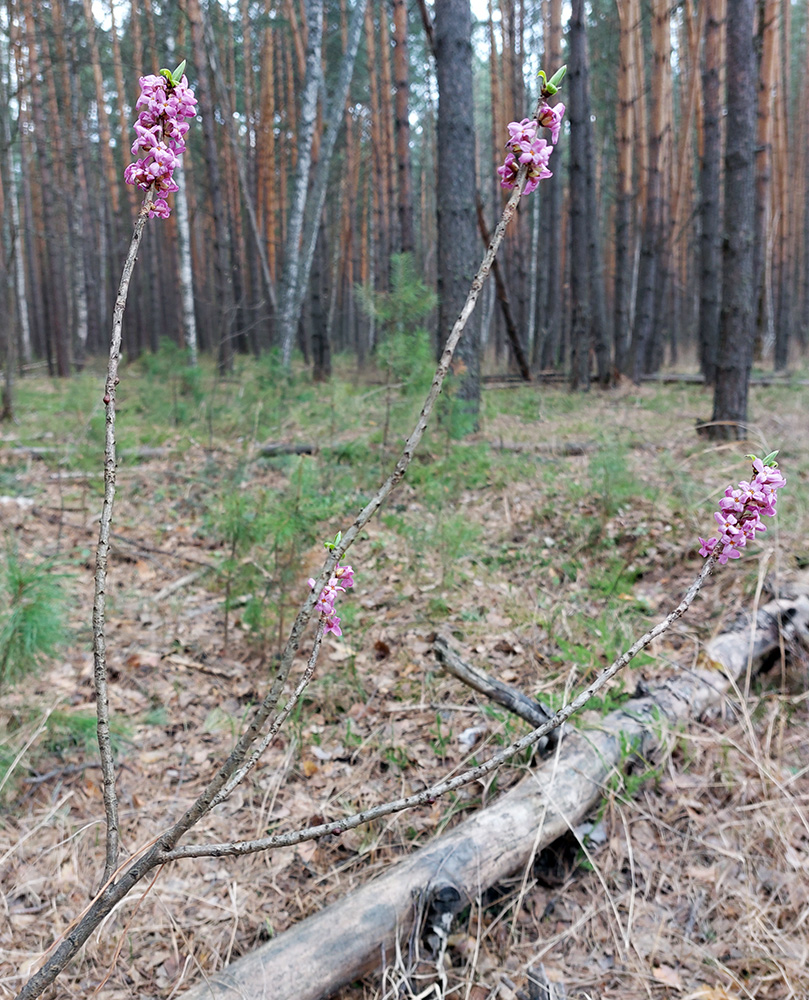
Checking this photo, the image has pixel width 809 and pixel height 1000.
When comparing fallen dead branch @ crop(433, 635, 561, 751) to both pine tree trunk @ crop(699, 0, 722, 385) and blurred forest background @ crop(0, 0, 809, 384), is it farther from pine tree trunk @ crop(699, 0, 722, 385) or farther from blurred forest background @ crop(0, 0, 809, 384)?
pine tree trunk @ crop(699, 0, 722, 385)

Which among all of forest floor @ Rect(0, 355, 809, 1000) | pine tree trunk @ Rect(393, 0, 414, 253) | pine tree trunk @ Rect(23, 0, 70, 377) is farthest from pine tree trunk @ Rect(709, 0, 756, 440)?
pine tree trunk @ Rect(23, 0, 70, 377)

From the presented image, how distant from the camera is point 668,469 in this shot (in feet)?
14.8

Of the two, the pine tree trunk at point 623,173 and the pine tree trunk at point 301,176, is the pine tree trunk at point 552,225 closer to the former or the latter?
the pine tree trunk at point 623,173

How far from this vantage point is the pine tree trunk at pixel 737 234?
214 inches

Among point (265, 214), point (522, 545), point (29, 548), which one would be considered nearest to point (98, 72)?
point (265, 214)

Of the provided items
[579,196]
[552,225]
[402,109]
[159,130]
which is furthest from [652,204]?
[159,130]

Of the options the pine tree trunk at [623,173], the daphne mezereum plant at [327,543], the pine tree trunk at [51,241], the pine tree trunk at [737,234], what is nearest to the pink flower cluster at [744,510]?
the daphne mezereum plant at [327,543]

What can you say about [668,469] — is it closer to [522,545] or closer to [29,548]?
[522,545]

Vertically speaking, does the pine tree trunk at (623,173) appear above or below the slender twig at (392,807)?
above

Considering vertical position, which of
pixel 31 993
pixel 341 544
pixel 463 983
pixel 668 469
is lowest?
pixel 463 983

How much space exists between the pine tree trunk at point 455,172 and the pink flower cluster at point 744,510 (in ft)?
16.0

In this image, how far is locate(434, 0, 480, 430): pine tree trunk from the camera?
19.2ft

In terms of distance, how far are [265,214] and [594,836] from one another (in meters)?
17.1

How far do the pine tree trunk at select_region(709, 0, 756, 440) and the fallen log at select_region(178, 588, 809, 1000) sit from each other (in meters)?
4.00
